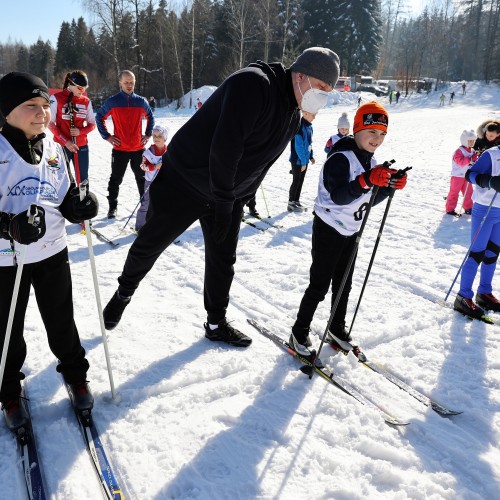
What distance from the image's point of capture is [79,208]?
7.11 ft

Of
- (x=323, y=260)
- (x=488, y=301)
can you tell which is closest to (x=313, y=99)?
(x=323, y=260)

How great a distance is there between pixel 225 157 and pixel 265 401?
156 cm

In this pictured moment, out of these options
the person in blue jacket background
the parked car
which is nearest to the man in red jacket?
the person in blue jacket background

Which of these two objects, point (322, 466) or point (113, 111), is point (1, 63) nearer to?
point (113, 111)

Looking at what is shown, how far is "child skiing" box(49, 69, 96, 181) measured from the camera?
555cm

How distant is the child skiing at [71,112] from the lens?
5.55 metres

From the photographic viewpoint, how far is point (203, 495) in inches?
79.8

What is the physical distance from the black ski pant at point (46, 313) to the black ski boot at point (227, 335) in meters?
1.08

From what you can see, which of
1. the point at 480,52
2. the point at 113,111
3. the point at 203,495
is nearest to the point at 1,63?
the point at 480,52

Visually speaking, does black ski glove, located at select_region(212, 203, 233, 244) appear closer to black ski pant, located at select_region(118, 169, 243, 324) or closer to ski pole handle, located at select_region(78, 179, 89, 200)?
black ski pant, located at select_region(118, 169, 243, 324)

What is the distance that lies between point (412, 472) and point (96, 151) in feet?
45.2

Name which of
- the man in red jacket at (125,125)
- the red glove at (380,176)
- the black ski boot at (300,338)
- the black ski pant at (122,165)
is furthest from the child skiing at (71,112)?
the red glove at (380,176)

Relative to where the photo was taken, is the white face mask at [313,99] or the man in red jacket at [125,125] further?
the man in red jacket at [125,125]

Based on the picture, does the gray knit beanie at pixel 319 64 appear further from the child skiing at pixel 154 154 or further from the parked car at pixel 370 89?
the parked car at pixel 370 89
